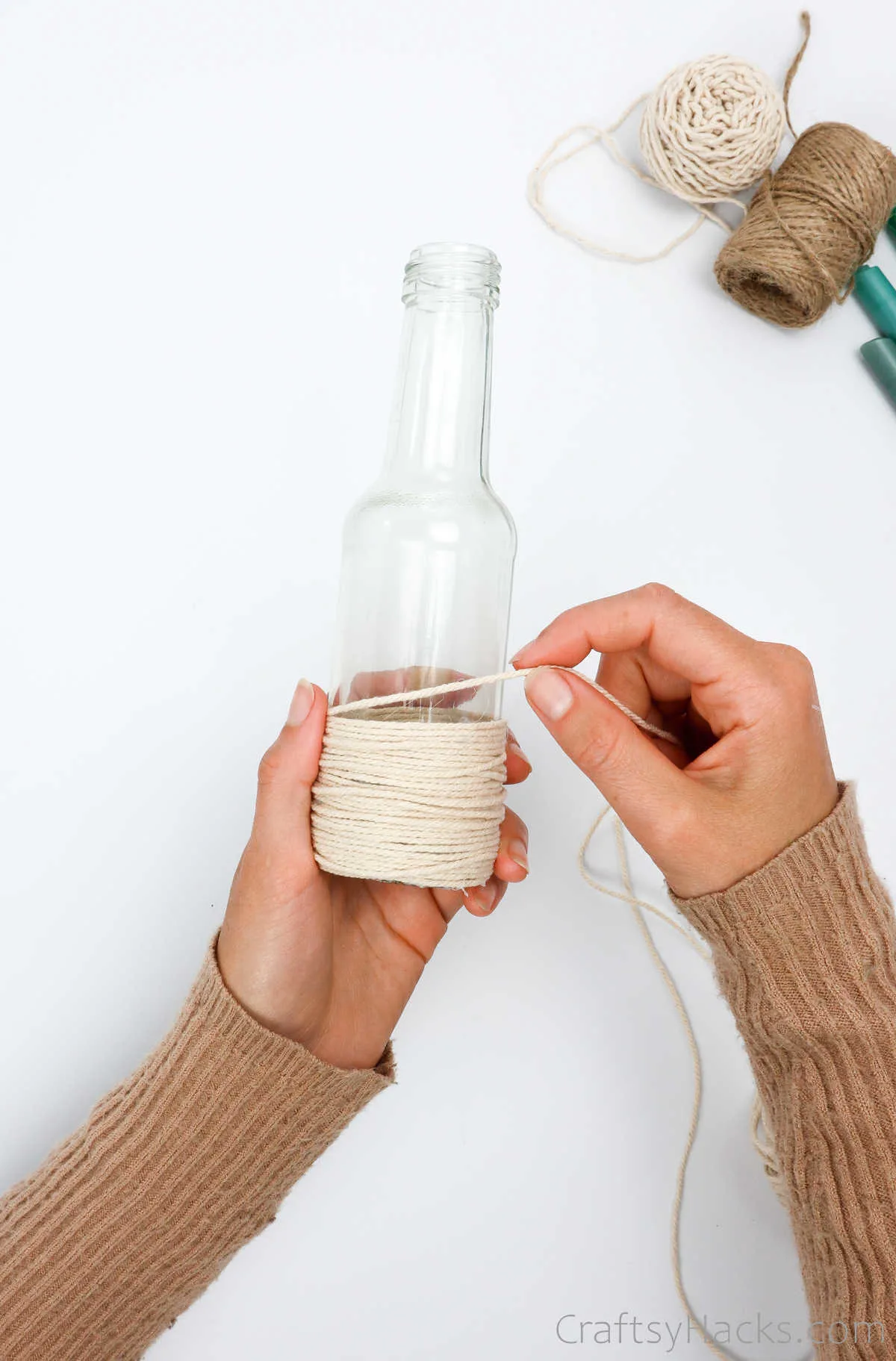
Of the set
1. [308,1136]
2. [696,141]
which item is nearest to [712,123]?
[696,141]

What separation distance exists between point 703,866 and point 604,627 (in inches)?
7.2

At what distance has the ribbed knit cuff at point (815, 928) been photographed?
73 cm

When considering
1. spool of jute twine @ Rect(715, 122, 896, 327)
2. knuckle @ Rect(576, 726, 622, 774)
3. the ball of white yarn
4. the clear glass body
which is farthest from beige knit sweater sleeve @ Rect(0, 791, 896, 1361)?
the ball of white yarn

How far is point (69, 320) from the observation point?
105cm

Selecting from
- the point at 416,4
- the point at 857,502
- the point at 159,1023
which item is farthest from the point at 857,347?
the point at 159,1023

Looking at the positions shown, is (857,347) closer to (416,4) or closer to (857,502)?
(857,502)

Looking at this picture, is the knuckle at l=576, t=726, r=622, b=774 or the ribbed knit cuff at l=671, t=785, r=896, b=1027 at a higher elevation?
the knuckle at l=576, t=726, r=622, b=774

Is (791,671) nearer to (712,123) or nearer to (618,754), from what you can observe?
(618,754)

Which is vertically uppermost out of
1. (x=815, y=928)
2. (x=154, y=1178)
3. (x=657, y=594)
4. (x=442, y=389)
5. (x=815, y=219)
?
(x=815, y=219)

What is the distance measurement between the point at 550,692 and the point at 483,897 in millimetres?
256

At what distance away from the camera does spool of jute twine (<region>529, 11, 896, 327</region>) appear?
1060 mm

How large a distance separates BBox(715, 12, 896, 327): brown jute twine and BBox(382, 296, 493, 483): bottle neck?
462mm

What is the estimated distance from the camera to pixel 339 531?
1058mm

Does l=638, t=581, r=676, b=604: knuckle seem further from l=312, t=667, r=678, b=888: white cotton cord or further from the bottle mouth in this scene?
the bottle mouth
